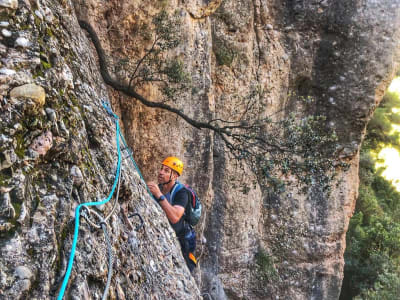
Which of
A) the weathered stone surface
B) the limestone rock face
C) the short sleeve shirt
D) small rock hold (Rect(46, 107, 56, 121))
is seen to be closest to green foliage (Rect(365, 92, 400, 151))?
the limestone rock face

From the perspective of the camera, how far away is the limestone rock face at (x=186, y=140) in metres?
1.92

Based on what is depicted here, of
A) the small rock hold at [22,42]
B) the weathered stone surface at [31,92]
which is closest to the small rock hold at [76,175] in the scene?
the weathered stone surface at [31,92]

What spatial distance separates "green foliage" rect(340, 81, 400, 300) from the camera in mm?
14062

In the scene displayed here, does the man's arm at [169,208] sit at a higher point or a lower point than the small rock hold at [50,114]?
lower

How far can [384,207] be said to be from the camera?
18656mm

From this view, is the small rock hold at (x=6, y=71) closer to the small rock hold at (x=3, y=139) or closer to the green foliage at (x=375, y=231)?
the small rock hold at (x=3, y=139)

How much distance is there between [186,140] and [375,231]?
11.7 meters

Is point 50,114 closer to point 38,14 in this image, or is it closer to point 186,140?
point 38,14

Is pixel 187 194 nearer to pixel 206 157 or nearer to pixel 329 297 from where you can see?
pixel 206 157

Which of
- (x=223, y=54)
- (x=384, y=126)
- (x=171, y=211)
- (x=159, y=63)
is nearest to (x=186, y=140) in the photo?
(x=159, y=63)

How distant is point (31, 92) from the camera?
203cm

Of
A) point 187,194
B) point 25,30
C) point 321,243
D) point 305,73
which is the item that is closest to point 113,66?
point 187,194

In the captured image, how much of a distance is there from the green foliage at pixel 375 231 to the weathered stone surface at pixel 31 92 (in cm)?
1360

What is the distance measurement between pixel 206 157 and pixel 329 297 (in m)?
5.42
